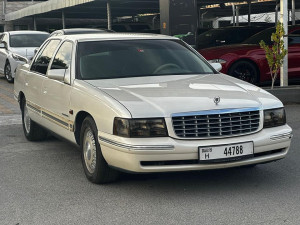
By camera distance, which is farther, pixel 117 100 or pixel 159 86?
pixel 159 86

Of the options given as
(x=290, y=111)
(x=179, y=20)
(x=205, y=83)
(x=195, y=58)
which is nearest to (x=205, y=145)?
(x=205, y=83)

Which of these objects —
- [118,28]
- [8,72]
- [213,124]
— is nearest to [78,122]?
[213,124]

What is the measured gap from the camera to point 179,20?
46.2 ft

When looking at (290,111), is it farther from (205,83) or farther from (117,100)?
(117,100)

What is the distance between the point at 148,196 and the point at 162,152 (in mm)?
502

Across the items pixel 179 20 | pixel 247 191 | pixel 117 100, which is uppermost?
pixel 179 20

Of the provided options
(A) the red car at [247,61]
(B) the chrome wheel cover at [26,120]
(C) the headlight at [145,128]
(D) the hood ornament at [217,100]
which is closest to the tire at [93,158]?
(C) the headlight at [145,128]

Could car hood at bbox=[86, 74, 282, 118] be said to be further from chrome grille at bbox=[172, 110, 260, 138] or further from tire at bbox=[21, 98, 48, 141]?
tire at bbox=[21, 98, 48, 141]

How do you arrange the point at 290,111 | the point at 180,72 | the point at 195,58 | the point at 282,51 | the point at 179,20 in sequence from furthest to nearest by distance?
1. the point at 179,20
2. the point at 282,51
3. the point at 290,111
4. the point at 195,58
5. the point at 180,72

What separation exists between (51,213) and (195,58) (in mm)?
2955

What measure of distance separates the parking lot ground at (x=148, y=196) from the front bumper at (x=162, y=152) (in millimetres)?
293

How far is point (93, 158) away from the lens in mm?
5391

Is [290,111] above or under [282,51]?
under

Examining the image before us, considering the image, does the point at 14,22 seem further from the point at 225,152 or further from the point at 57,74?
the point at 225,152
